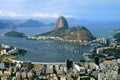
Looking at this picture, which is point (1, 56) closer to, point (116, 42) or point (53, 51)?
point (53, 51)

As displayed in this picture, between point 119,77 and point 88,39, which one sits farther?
point 88,39

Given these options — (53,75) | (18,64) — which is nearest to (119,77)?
(53,75)

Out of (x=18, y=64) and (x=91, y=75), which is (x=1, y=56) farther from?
(x=91, y=75)

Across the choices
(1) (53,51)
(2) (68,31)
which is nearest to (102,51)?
(1) (53,51)

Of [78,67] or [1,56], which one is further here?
[1,56]

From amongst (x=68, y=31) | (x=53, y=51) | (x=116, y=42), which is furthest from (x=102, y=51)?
(x=68, y=31)

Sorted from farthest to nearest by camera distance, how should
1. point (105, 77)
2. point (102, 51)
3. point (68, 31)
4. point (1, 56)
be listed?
point (68, 31)
point (102, 51)
point (1, 56)
point (105, 77)

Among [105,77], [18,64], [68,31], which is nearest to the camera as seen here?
[105,77]

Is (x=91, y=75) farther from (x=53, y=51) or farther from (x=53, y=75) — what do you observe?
(x=53, y=51)

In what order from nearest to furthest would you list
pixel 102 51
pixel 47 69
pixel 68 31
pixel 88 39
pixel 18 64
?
pixel 47 69
pixel 18 64
pixel 102 51
pixel 88 39
pixel 68 31

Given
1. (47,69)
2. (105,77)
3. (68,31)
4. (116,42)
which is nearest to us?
(105,77)
